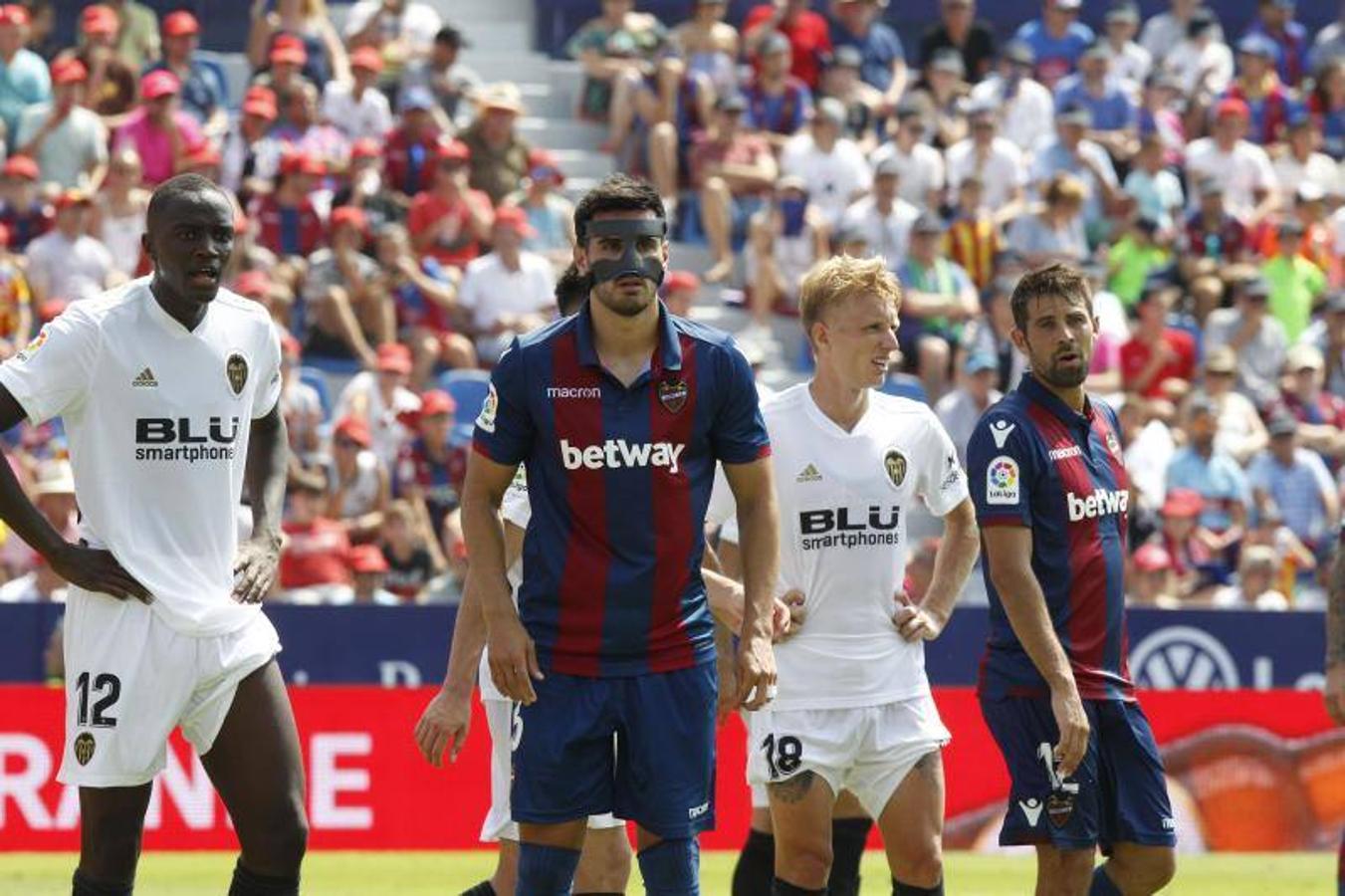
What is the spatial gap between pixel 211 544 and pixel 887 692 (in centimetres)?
234

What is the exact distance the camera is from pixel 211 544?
7.72 meters

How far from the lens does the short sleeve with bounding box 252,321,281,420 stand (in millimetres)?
7977

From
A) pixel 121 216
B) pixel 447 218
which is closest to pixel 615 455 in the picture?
pixel 121 216

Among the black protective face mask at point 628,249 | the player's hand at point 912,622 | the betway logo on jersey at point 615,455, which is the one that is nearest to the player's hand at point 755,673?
the betway logo on jersey at point 615,455

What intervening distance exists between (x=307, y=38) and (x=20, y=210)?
3.15 metres

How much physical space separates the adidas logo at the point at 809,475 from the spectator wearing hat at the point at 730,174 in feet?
39.2

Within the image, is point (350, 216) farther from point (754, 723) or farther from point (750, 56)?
point (754, 723)

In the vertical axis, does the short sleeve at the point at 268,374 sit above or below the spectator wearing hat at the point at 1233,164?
below

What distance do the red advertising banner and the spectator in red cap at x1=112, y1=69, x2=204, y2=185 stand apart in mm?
6512

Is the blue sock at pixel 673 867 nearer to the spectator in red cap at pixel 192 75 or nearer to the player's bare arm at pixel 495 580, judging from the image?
the player's bare arm at pixel 495 580

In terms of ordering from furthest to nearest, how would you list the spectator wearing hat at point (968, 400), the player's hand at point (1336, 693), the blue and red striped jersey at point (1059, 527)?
1. the spectator wearing hat at point (968, 400)
2. the blue and red striped jersey at point (1059, 527)
3. the player's hand at point (1336, 693)

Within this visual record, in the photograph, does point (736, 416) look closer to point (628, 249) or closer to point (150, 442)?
point (628, 249)

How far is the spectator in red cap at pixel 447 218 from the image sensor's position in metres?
19.1

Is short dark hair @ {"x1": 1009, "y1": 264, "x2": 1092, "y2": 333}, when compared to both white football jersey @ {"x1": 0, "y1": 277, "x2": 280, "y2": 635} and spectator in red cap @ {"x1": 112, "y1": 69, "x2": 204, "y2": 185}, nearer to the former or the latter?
white football jersey @ {"x1": 0, "y1": 277, "x2": 280, "y2": 635}
